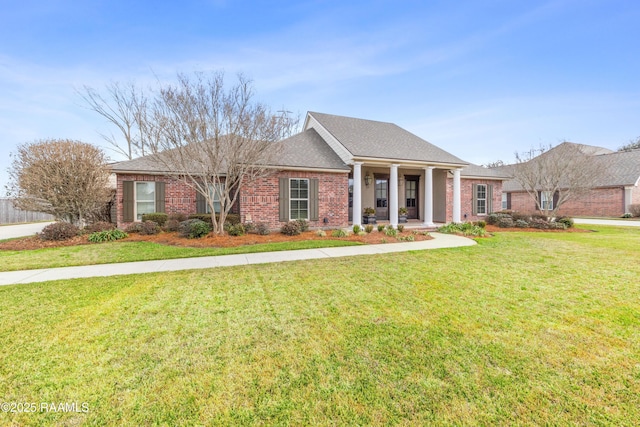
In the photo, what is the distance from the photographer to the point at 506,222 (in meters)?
13.8

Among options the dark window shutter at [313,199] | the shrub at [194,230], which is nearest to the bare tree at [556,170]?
the dark window shutter at [313,199]

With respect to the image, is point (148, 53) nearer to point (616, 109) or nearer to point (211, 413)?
point (211, 413)

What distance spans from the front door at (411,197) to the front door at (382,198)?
4.80 feet

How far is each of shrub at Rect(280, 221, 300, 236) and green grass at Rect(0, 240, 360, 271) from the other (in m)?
1.51

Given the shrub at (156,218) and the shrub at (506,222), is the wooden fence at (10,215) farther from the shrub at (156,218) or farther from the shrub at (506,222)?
the shrub at (506,222)

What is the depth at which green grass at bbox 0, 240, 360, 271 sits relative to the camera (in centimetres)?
632

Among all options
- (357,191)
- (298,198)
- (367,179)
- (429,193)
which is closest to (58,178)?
(298,198)

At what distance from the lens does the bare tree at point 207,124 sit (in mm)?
8422

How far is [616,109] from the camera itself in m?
18.1

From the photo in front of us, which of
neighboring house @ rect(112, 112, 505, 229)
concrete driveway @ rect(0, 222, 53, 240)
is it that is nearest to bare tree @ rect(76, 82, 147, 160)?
neighboring house @ rect(112, 112, 505, 229)

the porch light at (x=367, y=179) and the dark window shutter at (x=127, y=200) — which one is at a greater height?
the porch light at (x=367, y=179)

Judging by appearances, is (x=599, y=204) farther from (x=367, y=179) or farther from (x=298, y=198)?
(x=298, y=198)

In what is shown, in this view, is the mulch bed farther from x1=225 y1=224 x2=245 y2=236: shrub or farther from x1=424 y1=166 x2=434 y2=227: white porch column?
x1=424 y1=166 x2=434 y2=227: white porch column

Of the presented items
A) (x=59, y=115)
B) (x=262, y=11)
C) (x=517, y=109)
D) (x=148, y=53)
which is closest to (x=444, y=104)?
(x=517, y=109)
